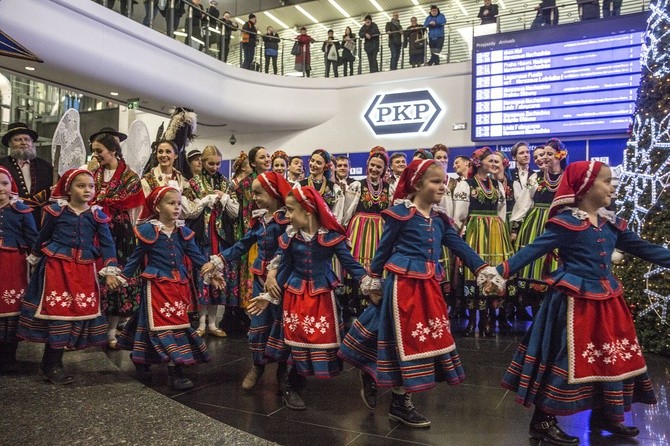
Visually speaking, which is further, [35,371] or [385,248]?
[35,371]

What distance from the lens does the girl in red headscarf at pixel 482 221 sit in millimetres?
5297

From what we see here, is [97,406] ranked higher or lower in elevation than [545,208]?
lower

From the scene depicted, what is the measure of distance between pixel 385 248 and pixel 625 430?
4.86ft

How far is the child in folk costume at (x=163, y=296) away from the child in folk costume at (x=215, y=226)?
1336 millimetres

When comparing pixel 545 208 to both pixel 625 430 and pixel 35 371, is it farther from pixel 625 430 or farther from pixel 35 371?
pixel 35 371

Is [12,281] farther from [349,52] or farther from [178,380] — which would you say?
[349,52]

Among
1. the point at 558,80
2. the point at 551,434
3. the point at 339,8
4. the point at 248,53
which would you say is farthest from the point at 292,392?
the point at 339,8

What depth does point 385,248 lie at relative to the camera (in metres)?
3.03

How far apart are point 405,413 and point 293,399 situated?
668 mm

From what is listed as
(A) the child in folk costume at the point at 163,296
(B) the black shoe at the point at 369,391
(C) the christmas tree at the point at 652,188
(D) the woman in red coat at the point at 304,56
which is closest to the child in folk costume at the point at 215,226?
(A) the child in folk costume at the point at 163,296

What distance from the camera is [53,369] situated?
11.7ft

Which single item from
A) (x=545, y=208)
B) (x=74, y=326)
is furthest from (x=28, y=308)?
(x=545, y=208)

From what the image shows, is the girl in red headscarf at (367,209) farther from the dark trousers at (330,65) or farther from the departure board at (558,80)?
the dark trousers at (330,65)

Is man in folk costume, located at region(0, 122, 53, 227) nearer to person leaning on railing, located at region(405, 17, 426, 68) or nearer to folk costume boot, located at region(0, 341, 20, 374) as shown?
folk costume boot, located at region(0, 341, 20, 374)
